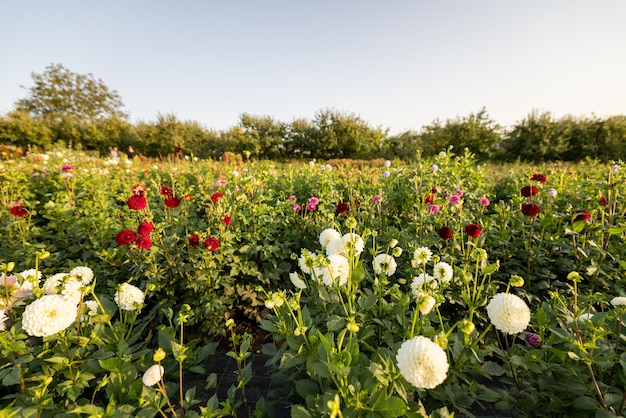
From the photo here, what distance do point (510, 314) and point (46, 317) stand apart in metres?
1.68

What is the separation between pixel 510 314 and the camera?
40.3 inches

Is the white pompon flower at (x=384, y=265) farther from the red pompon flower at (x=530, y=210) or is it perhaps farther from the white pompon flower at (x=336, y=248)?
the red pompon flower at (x=530, y=210)

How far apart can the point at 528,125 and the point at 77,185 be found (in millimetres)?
18956

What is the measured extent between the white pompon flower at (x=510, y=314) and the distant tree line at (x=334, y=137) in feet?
44.3

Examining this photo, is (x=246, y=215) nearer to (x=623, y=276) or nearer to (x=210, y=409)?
(x=210, y=409)

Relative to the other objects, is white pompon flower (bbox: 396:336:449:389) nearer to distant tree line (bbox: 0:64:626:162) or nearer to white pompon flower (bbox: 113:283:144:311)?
white pompon flower (bbox: 113:283:144:311)

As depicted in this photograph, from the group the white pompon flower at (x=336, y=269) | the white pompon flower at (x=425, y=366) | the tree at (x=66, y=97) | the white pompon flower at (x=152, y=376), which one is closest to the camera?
the white pompon flower at (x=425, y=366)

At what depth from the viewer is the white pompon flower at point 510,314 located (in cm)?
102

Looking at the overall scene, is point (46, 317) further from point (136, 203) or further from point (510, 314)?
point (510, 314)

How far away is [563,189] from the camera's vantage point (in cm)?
349

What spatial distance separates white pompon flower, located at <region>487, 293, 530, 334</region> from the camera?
1.02 meters

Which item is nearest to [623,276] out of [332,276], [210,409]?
→ [332,276]

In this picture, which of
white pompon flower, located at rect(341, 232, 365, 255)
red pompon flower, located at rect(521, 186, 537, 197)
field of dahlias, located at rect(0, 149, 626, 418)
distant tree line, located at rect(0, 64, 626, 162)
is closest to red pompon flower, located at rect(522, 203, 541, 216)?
field of dahlias, located at rect(0, 149, 626, 418)

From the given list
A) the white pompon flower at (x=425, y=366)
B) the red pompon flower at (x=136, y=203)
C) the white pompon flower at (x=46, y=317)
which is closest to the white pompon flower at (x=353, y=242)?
the white pompon flower at (x=425, y=366)
